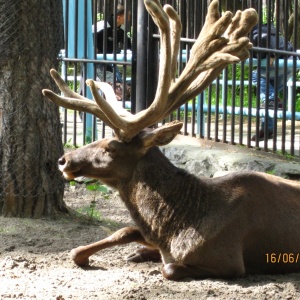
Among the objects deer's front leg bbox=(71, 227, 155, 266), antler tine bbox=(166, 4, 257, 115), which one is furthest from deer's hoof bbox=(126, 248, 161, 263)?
antler tine bbox=(166, 4, 257, 115)

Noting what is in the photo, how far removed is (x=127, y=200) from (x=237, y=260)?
3.09ft

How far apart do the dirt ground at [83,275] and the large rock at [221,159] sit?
5.71 ft

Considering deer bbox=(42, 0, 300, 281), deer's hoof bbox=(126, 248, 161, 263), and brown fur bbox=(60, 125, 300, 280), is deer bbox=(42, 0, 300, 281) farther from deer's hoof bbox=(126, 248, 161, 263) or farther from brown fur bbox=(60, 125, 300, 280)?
deer's hoof bbox=(126, 248, 161, 263)

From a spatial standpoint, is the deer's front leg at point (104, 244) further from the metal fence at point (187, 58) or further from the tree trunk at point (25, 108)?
the metal fence at point (187, 58)

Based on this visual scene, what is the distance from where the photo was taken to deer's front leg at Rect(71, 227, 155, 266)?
624cm

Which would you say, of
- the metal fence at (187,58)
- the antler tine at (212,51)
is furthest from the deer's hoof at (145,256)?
the metal fence at (187,58)

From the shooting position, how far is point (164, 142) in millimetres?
5965

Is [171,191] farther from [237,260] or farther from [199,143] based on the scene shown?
[199,143]

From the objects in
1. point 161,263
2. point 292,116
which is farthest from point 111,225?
point 292,116

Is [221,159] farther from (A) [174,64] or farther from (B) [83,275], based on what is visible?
(B) [83,275]

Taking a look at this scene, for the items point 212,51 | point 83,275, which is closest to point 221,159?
point 212,51

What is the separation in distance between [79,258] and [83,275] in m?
0.31

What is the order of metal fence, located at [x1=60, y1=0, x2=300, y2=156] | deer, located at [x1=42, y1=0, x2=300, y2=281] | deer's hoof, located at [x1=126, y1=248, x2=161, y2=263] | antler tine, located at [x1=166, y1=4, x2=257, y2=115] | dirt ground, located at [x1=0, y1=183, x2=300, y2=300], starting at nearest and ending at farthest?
dirt ground, located at [x1=0, y1=183, x2=300, y2=300], deer, located at [x1=42, y1=0, x2=300, y2=281], antler tine, located at [x1=166, y1=4, x2=257, y2=115], deer's hoof, located at [x1=126, y1=248, x2=161, y2=263], metal fence, located at [x1=60, y1=0, x2=300, y2=156]

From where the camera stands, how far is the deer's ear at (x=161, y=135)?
5.86m
